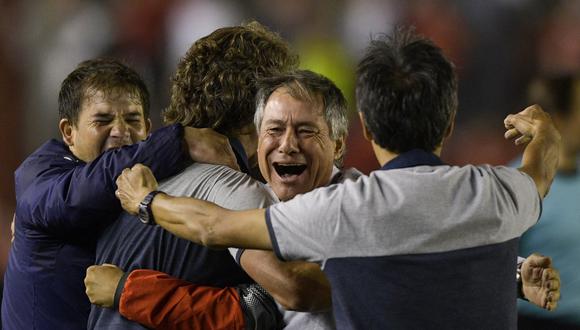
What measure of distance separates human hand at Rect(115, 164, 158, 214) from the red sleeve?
159 mm

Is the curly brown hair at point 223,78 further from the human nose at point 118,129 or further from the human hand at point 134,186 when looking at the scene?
the human nose at point 118,129

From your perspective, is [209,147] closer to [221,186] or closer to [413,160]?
[221,186]

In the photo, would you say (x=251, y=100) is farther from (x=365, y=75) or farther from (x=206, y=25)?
(x=206, y=25)

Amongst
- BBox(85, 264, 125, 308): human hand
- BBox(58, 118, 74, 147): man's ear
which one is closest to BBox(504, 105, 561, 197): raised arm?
BBox(85, 264, 125, 308): human hand

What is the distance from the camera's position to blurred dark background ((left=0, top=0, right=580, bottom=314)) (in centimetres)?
455

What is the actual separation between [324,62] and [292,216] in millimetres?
3376

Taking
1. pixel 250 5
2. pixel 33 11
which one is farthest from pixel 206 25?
pixel 33 11

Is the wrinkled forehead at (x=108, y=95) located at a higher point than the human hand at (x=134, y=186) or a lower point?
higher

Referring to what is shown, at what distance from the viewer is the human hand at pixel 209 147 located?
203cm

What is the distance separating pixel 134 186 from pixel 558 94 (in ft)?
7.19

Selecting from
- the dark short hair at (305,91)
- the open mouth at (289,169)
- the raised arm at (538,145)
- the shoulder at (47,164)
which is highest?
the dark short hair at (305,91)

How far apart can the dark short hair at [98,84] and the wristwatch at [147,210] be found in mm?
692

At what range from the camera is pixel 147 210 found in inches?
72.7

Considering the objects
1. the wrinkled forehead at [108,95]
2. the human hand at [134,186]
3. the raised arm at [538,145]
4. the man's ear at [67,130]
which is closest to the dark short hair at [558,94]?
the raised arm at [538,145]
